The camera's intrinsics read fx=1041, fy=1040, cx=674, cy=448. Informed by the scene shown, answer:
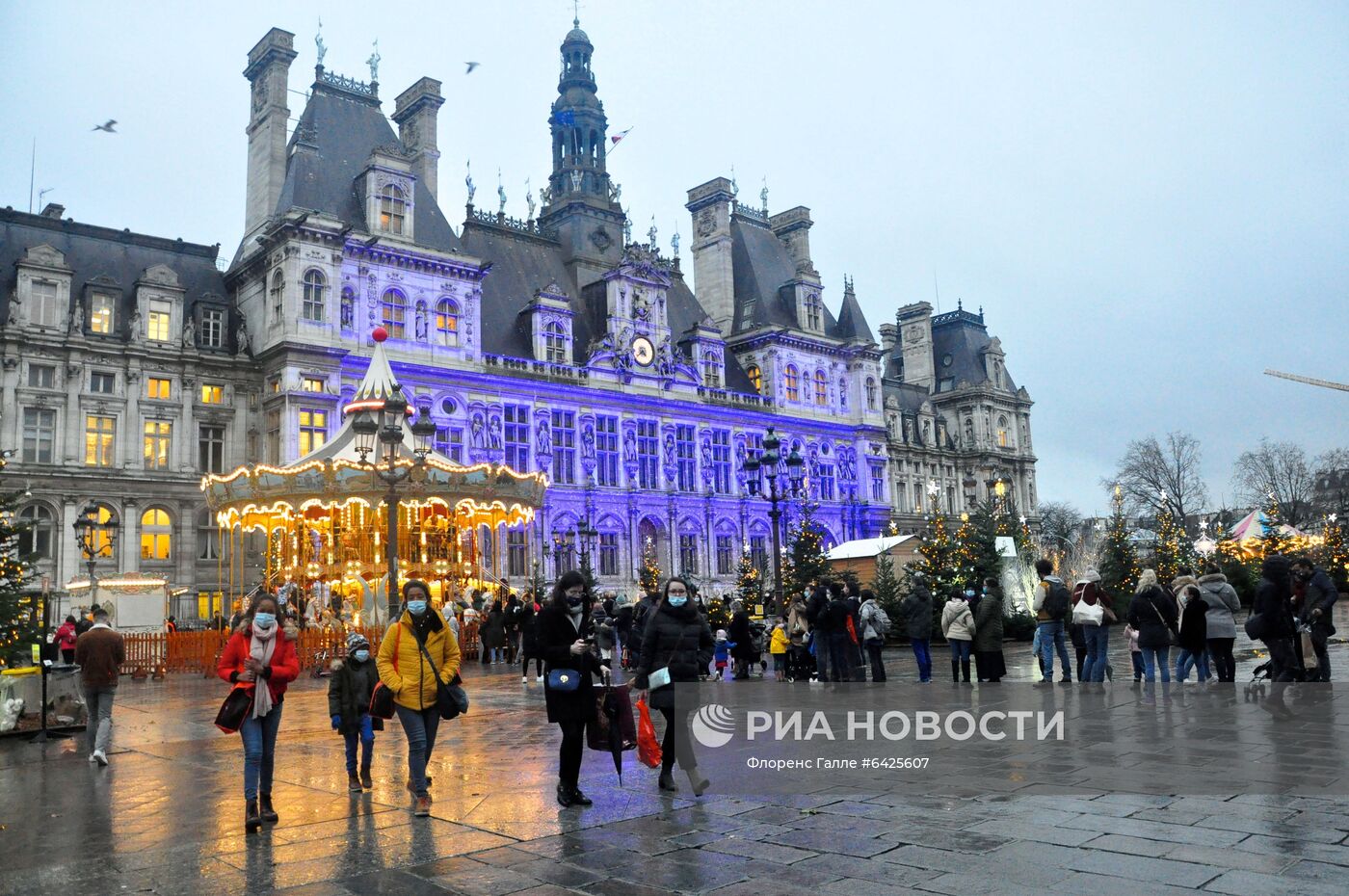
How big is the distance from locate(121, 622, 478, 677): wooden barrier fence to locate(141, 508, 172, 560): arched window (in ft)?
42.9

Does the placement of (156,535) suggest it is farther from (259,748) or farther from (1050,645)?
(259,748)

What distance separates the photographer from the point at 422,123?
4847 centimetres

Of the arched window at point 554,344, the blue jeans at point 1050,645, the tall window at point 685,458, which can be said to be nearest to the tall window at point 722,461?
the tall window at point 685,458

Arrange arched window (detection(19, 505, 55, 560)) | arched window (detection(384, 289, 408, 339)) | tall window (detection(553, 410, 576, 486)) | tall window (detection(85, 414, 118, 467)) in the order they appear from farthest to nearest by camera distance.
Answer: tall window (detection(553, 410, 576, 486)) → arched window (detection(384, 289, 408, 339)) → tall window (detection(85, 414, 118, 467)) → arched window (detection(19, 505, 55, 560))

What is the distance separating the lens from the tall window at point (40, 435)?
34.8m

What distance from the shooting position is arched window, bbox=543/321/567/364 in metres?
46.5

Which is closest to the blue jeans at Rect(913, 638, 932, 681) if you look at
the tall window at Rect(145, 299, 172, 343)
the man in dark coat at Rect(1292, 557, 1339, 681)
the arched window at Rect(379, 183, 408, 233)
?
the man in dark coat at Rect(1292, 557, 1339, 681)

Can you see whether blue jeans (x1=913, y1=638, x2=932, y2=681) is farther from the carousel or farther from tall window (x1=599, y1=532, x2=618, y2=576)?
tall window (x1=599, y1=532, x2=618, y2=576)

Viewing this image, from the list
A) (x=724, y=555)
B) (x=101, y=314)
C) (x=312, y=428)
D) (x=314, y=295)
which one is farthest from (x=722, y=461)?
(x=101, y=314)

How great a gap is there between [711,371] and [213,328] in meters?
23.8

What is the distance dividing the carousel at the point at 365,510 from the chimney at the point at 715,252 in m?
29.9

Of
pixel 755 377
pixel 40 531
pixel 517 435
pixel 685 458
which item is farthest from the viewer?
pixel 755 377

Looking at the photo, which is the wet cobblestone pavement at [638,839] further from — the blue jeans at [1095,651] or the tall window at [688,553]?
the tall window at [688,553]

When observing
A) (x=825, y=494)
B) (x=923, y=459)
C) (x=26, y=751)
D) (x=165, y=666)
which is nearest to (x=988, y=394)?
(x=923, y=459)
